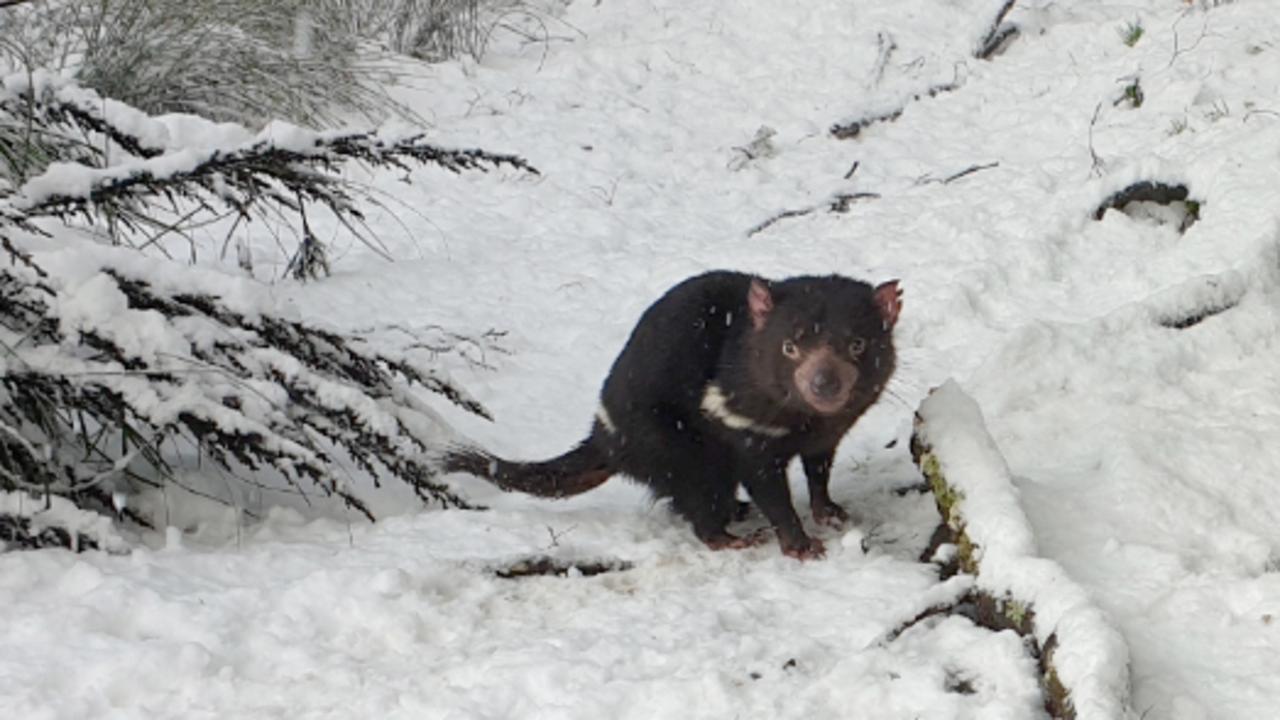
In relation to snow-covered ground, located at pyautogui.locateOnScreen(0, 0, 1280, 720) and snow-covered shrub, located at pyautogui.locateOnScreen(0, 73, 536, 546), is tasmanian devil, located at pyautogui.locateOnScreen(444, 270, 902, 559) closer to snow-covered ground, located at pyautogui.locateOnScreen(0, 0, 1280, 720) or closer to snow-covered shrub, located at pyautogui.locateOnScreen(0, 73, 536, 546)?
snow-covered ground, located at pyautogui.locateOnScreen(0, 0, 1280, 720)

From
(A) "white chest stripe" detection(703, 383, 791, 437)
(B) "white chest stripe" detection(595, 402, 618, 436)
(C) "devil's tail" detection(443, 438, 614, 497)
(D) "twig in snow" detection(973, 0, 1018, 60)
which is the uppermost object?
(D) "twig in snow" detection(973, 0, 1018, 60)

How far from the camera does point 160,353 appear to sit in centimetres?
353

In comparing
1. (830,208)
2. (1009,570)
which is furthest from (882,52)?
(1009,570)

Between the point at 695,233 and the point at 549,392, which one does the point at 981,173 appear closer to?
the point at 695,233

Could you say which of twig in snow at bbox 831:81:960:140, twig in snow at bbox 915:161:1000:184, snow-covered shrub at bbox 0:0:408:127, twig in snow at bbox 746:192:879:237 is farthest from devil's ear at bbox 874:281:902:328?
snow-covered shrub at bbox 0:0:408:127

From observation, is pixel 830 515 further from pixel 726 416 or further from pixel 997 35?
pixel 997 35

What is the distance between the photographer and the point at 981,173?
6961mm

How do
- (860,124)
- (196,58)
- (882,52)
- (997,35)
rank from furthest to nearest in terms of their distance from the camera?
(882,52) → (997,35) → (860,124) → (196,58)

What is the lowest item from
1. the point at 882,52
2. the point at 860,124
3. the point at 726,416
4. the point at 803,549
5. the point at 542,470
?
the point at 542,470

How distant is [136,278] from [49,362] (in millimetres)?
320

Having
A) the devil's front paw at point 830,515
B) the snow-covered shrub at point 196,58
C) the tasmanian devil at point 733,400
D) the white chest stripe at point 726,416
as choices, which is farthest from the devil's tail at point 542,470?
the snow-covered shrub at point 196,58

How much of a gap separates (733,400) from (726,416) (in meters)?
0.06

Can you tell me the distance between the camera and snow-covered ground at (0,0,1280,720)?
2.78m

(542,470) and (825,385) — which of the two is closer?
(825,385)
